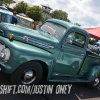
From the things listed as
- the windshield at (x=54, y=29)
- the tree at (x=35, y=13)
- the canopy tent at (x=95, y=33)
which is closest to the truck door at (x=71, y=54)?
the windshield at (x=54, y=29)

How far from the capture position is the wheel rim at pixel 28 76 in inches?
152

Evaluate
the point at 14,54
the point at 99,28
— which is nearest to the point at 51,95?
the point at 14,54

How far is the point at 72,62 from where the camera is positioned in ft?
15.9

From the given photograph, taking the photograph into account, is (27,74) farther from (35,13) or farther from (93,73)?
(35,13)

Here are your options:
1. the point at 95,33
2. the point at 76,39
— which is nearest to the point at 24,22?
the point at 95,33

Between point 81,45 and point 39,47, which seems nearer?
point 39,47

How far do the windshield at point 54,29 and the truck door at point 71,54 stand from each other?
211 mm

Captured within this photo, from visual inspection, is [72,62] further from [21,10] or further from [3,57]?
[21,10]

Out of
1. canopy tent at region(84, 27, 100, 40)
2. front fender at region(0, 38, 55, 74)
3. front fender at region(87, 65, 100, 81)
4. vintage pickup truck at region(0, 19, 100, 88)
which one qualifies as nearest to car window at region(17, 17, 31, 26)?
canopy tent at region(84, 27, 100, 40)

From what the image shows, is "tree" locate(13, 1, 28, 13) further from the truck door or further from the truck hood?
the truck hood

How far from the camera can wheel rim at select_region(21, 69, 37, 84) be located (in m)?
3.86

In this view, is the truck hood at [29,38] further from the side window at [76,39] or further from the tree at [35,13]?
the tree at [35,13]

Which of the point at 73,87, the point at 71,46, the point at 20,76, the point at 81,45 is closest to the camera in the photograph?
the point at 20,76

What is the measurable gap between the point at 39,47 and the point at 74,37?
47.0 inches
